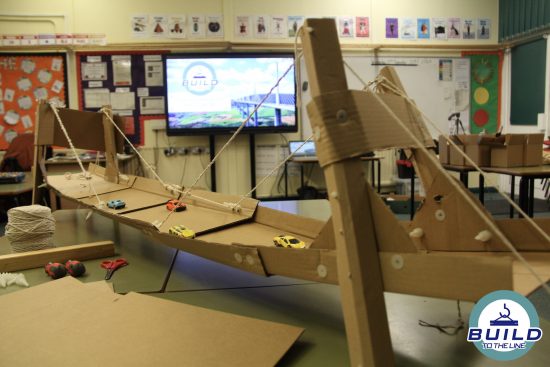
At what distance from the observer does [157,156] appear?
5684mm

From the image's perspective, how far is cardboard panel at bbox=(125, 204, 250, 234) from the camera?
140 cm

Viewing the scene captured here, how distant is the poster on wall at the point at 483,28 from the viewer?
20.2 feet

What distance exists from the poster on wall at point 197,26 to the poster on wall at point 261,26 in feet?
2.11

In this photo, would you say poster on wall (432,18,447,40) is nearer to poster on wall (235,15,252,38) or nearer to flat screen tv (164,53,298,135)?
flat screen tv (164,53,298,135)

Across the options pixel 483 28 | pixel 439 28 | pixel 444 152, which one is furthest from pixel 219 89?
pixel 483 28

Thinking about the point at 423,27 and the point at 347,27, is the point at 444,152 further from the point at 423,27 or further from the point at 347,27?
the point at 423,27

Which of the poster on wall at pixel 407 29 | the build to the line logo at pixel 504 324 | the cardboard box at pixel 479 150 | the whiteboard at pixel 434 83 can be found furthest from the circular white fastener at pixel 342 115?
the poster on wall at pixel 407 29

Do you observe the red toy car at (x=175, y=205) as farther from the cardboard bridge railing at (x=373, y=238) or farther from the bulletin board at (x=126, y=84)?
the bulletin board at (x=126, y=84)

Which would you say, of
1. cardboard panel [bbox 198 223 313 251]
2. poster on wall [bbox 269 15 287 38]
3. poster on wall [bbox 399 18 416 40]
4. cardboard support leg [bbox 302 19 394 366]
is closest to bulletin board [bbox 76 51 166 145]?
poster on wall [bbox 269 15 287 38]

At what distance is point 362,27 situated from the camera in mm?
5906

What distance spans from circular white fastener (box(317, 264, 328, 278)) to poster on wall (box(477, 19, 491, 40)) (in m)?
6.32

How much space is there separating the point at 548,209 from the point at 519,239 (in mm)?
4523

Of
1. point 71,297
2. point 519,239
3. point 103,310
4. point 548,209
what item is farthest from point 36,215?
point 548,209

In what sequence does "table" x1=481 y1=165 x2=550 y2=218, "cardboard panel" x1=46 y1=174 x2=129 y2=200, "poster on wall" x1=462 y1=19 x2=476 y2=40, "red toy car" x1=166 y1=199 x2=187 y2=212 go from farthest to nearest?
"poster on wall" x1=462 y1=19 x2=476 y2=40 → "table" x1=481 y1=165 x2=550 y2=218 → "cardboard panel" x1=46 y1=174 x2=129 y2=200 → "red toy car" x1=166 y1=199 x2=187 y2=212
